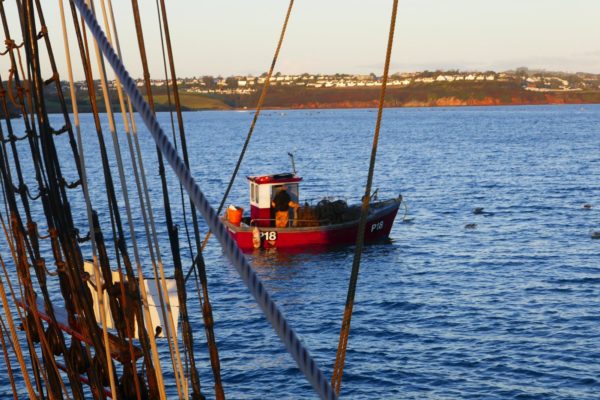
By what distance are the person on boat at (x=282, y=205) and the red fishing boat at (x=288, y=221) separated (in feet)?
0.18

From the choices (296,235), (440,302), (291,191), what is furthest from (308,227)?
(440,302)

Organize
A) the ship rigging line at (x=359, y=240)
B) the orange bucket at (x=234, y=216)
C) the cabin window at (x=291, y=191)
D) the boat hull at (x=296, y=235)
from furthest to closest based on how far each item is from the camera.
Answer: the orange bucket at (x=234, y=216) → the boat hull at (x=296, y=235) → the cabin window at (x=291, y=191) → the ship rigging line at (x=359, y=240)

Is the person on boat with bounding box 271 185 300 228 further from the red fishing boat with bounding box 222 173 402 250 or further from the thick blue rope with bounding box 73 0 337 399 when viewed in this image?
the thick blue rope with bounding box 73 0 337 399

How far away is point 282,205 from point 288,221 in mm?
1294

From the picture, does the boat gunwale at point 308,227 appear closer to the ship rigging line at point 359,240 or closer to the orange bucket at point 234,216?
the orange bucket at point 234,216

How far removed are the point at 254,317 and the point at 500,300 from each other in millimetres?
9389

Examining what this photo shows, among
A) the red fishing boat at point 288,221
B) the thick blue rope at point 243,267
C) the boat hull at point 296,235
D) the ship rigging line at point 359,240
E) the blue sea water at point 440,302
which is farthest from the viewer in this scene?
the boat hull at point 296,235

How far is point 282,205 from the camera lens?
146ft

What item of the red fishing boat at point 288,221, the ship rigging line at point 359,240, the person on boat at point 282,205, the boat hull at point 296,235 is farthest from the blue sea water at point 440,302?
the ship rigging line at point 359,240

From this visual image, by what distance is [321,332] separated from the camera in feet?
99.9

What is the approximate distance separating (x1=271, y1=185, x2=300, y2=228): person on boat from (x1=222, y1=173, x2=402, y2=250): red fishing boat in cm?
6

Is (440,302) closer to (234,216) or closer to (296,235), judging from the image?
(296,235)

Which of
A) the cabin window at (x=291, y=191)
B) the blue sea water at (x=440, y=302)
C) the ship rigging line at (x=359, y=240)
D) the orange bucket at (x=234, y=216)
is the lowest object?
the blue sea water at (x=440, y=302)

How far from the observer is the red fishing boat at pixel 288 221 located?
4425 centimetres
